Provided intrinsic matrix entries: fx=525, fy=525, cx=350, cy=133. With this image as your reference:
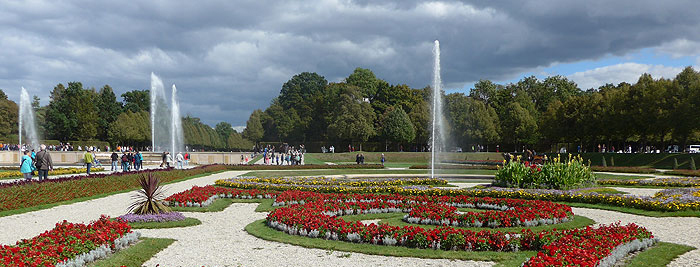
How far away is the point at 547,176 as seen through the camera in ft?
69.7

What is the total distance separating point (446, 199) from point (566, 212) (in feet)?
13.3

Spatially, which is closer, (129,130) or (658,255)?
(658,255)

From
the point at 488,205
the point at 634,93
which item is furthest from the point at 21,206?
the point at 634,93

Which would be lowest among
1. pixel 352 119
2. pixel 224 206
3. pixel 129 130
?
pixel 224 206

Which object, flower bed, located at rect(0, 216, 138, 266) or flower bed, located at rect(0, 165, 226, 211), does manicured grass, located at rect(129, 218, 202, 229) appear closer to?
flower bed, located at rect(0, 216, 138, 266)

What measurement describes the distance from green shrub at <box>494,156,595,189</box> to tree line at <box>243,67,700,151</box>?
3319cm

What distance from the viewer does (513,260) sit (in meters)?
8.98

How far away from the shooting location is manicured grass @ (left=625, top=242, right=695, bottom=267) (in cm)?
882

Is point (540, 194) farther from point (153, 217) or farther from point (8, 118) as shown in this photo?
point (8, 118)

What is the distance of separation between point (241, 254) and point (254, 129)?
9032cm

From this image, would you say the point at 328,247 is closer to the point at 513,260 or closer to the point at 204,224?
the point at 513,260

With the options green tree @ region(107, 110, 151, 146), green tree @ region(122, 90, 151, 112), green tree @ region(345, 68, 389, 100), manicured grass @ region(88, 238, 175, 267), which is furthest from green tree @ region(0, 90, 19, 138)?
manicured grass @ region(88, 238, 175, 267)

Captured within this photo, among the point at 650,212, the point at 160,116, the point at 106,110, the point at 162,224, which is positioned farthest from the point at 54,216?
the point at 106,110

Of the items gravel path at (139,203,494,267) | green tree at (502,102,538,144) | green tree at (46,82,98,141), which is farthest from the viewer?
green tree at (46,82,98,141)
